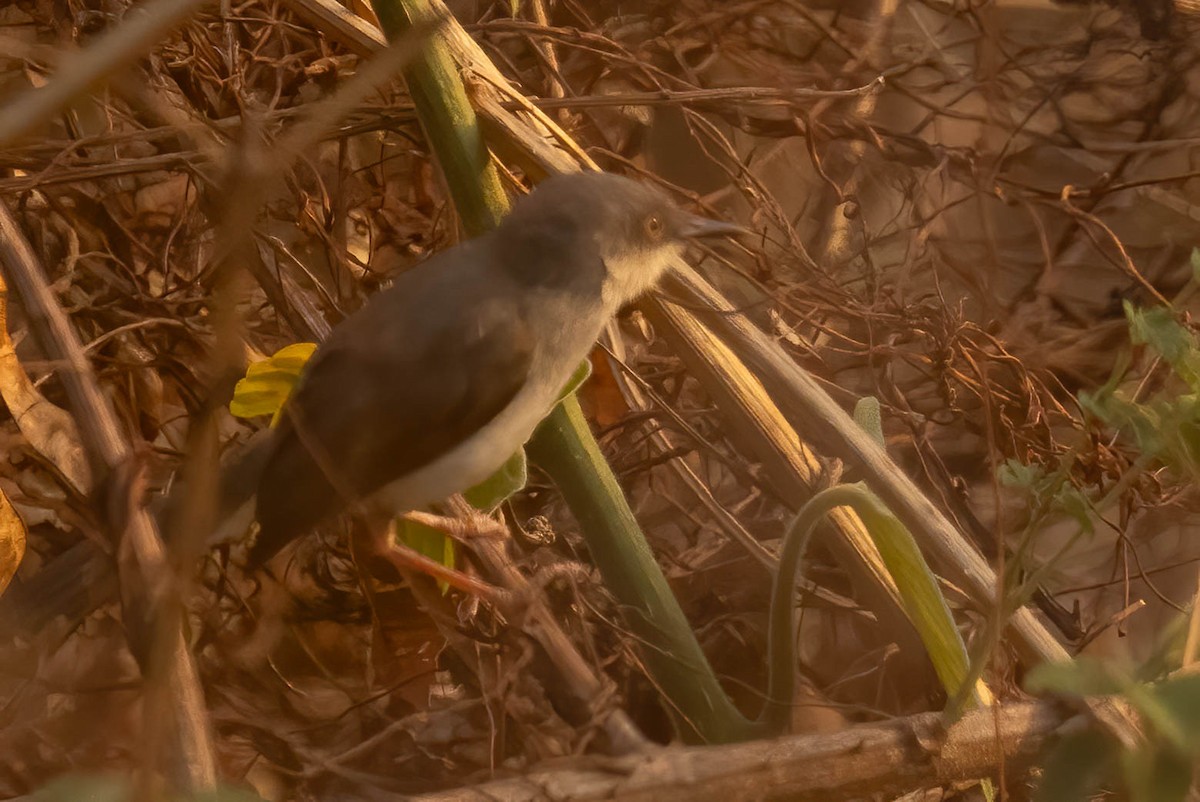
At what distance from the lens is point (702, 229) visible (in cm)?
286

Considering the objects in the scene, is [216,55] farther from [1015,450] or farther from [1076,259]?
[1076,259]

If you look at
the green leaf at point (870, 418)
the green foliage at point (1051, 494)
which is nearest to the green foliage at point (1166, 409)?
the green foliage at point (1051, 494)

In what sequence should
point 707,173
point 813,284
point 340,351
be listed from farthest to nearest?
point 707,173 < point 813,284 < point 340,351

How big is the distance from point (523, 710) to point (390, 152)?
1950 mm

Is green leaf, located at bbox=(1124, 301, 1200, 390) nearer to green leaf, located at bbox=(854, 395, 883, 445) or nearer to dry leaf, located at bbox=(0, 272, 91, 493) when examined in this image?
green leaf, located at bbox=(854, 395, 883, 445)

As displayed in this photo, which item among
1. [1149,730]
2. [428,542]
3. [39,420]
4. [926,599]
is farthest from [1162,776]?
[39,420]

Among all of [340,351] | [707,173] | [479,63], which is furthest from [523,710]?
[707,173]

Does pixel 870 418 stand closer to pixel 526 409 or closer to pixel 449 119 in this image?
pixel 526 409

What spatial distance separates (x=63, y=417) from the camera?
2.66 metres

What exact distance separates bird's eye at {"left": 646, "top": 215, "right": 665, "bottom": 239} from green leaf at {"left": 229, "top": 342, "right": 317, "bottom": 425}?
795 millimetres

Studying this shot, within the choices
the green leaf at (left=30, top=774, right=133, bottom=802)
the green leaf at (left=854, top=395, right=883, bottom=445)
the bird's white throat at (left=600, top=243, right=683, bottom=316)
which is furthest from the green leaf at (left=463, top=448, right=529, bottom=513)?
the green leaf at (left=30, top=774, right=133, bottom=802)

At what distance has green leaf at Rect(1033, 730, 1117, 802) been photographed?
1.60 metres

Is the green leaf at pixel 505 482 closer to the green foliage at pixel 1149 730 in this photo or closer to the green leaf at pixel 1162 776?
the green foliage at pixel 1149 730

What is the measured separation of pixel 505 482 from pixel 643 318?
0.84 m
